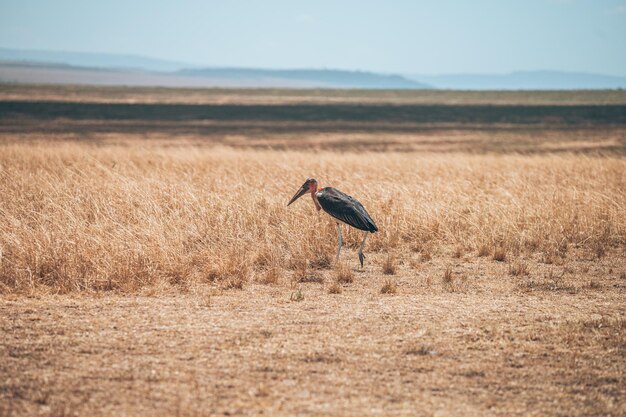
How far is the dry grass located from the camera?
28.0 feet

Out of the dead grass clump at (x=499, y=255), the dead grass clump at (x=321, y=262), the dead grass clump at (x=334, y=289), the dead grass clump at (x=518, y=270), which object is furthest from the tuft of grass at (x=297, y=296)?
the dead grass clump at (x=499, y=255)

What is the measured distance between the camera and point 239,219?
36.3 feet

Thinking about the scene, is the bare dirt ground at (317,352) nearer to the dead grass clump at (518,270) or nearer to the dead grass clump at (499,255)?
the dead grass clump at (518,270)

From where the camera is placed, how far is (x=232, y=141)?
1316 inches

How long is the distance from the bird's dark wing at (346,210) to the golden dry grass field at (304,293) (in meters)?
0.62

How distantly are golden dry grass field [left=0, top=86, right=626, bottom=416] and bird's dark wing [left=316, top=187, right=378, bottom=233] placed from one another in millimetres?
616

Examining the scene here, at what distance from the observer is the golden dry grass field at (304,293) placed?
5.02m

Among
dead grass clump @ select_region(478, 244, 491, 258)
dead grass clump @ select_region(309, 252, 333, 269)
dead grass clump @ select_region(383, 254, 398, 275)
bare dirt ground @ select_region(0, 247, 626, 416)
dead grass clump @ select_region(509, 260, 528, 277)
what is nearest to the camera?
bare dirt ground @ select_region(0, 247, 626, 416)

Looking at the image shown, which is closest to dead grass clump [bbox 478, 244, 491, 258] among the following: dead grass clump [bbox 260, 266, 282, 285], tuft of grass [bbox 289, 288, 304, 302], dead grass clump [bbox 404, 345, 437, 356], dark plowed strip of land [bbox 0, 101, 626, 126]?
dead grass clump [bbox 260, 266, 282, 285]

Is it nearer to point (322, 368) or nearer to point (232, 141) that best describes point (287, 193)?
point (322, 368)

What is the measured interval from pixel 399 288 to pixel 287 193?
564cm

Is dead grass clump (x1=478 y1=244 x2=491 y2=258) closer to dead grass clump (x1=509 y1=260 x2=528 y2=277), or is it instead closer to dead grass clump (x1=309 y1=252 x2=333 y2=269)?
dead grass clump (x1=509 y1=260 x2=528 y2=277)

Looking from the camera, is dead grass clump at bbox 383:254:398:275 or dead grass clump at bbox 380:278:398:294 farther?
dead grass clump at bbox 383:254:398:275

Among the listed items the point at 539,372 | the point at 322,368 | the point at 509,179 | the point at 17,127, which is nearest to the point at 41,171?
the point at 509,179
